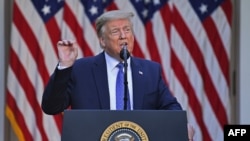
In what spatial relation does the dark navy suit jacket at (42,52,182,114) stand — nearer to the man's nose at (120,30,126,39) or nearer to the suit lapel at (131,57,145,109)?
the suit lapel at (131,57,145,109)

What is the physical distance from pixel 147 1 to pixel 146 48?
394mm

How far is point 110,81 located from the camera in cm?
392

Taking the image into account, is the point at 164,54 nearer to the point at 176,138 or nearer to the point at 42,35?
the point at 42,35

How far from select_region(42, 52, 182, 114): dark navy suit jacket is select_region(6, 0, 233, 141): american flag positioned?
6.38 feet

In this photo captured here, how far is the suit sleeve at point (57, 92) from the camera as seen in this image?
3594mm

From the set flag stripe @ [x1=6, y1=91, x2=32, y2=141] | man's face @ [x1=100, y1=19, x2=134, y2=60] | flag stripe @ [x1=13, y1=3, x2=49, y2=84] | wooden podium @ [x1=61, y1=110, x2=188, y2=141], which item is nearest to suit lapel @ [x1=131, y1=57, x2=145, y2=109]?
man's face @ [x1=100, y1=19, x2=134, y2=60]

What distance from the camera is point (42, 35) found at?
5957 millimetres

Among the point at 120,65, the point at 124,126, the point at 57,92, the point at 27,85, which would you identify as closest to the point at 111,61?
the point at 120,65

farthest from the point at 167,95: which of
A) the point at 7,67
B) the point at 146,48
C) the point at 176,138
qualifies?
the point at 7,67

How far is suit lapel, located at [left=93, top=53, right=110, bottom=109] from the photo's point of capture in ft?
12.6

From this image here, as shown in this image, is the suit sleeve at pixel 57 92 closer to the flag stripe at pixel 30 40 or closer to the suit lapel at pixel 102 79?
the suit lapel at pixel 102 79

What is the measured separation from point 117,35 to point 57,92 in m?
0.46

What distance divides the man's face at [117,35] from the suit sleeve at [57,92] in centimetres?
29

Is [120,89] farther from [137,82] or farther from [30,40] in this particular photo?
[30,40]
